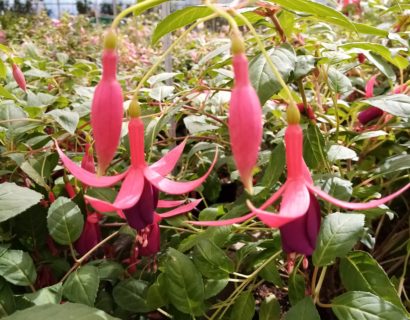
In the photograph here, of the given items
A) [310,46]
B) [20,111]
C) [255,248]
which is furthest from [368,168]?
[20,111]

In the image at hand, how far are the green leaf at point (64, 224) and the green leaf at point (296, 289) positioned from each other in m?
0.25

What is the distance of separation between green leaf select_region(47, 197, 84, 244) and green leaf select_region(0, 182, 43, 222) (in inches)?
1.6

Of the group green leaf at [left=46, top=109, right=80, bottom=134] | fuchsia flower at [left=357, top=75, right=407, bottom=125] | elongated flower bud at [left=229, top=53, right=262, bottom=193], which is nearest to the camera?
elongated flower bud at [left=229, top=53, right=262, bottom=193]

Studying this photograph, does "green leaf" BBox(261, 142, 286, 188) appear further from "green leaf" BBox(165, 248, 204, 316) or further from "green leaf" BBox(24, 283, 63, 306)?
"green leaf" BBox(24, 283, 63, 306)

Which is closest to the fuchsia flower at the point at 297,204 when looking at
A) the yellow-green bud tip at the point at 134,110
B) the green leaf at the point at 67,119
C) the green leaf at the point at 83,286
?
the yellow-green bud tip at the point at 134,110

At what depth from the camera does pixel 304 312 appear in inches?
18.2

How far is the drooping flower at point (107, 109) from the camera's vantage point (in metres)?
0.34

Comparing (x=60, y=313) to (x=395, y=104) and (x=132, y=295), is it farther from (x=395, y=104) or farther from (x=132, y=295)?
(x=395, y=104)

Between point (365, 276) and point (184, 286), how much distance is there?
0.19 meters

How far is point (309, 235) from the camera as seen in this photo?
1.10 feet

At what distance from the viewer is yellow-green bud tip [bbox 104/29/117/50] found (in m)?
0.33

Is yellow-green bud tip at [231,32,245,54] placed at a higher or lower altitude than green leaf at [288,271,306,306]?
higher

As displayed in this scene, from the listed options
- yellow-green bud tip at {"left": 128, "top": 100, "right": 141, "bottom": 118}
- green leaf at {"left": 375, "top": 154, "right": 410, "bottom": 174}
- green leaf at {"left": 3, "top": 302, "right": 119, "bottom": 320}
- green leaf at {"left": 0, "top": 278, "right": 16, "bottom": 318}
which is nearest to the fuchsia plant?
yellow-green bud tip at {"left": 128, "top": 100, "right": 141, "bottom": 118}

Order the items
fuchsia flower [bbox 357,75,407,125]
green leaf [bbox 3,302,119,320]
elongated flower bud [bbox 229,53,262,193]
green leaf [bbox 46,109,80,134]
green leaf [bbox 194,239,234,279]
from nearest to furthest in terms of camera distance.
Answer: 1. elongated flower bud [bbox 229,53,262,193]
2. green leaf [bbox 3,302,119,320]
3. green leaf [bbox 194,239,234,279]
4. green leaf [bbox 46,109,80,134]
5. fuchsia flower [bbox 357,75,407,125]
